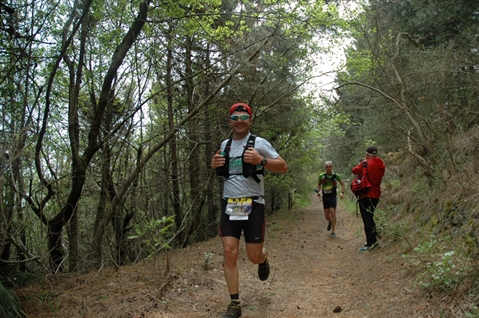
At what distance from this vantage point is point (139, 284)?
15.4 ft

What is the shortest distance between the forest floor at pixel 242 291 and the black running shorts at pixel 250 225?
845 millimetres

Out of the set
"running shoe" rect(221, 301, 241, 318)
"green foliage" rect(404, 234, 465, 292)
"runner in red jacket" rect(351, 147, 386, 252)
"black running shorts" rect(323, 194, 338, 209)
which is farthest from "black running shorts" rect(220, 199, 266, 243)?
"black running shorts" rect(323, 194, 338, 209)

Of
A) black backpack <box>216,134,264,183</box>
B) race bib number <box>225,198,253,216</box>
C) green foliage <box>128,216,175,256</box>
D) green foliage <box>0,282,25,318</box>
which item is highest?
black backpack <box>216,134,264,183</box>

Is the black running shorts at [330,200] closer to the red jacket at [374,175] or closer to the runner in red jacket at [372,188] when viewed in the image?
the runner in red jacket at [372,188]

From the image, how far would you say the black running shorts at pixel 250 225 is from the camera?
3.91m

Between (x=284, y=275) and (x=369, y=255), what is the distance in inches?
74.5

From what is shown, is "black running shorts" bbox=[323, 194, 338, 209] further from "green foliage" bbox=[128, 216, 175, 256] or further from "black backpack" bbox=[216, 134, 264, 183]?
"black backpack" bbox=[216, 134, 264, 183]

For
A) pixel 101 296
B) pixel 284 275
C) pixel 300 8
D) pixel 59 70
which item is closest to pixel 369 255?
pixel 284 275

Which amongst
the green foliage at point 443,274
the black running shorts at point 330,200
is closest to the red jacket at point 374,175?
the black running shorts at point 330,200

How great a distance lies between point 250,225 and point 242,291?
137 centimetres

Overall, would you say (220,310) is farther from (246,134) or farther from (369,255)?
(369,255)

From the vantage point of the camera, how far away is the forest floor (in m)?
3.95

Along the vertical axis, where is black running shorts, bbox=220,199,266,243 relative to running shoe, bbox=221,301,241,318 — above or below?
above

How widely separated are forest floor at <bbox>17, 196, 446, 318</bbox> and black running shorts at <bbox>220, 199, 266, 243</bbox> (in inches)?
33.3
